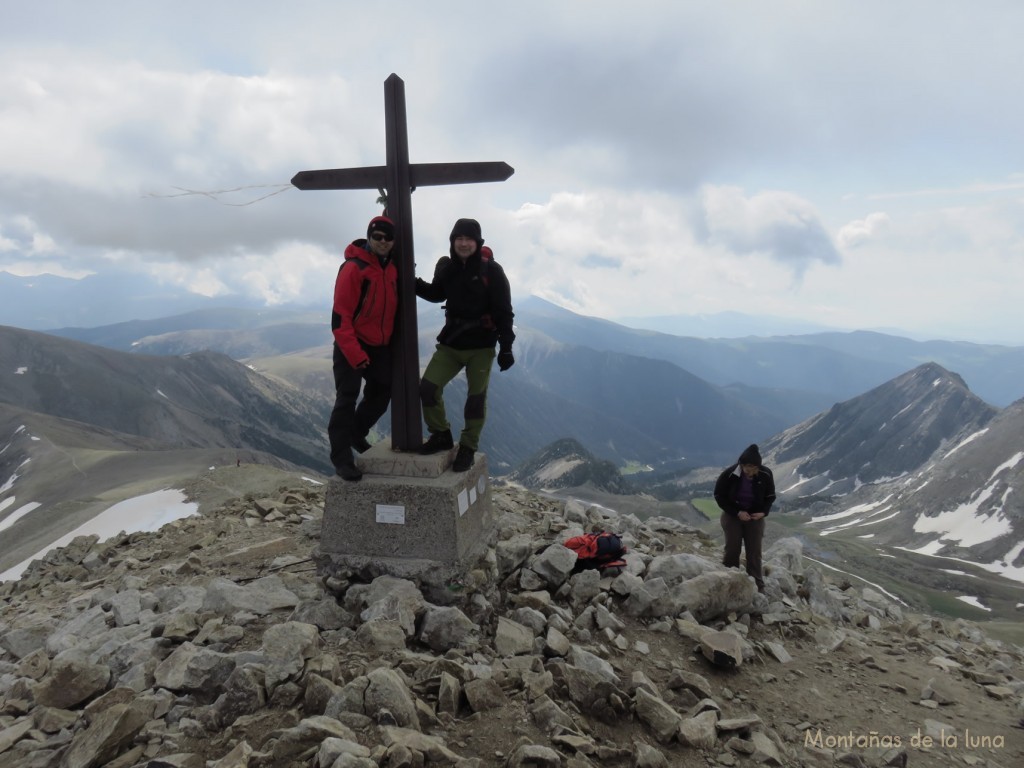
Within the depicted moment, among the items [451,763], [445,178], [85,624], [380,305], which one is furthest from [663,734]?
[85,624]

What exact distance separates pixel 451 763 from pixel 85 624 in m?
7.05

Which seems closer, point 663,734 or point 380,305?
point 663,734

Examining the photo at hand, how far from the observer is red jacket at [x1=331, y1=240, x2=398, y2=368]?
25.1ft

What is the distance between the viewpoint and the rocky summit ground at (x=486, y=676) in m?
5.28

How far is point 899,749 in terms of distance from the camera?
21.8 feet

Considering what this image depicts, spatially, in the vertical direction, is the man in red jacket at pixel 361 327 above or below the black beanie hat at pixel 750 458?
above

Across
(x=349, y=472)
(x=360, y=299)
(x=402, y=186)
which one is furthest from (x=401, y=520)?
(x=402, y=186)

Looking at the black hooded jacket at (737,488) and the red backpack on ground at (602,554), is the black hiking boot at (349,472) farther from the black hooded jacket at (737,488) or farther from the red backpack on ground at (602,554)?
the black hooded jacket at (737,488)

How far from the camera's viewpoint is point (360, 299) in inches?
307

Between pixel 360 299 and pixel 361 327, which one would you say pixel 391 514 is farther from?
pixel 360 299

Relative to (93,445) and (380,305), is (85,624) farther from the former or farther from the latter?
(93,445)

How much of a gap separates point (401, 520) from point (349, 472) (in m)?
0.95

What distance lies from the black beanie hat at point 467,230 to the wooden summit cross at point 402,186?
0.63 meters

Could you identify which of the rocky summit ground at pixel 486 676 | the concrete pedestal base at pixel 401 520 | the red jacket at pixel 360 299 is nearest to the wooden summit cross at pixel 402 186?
the red jacket at pixel 360 299
